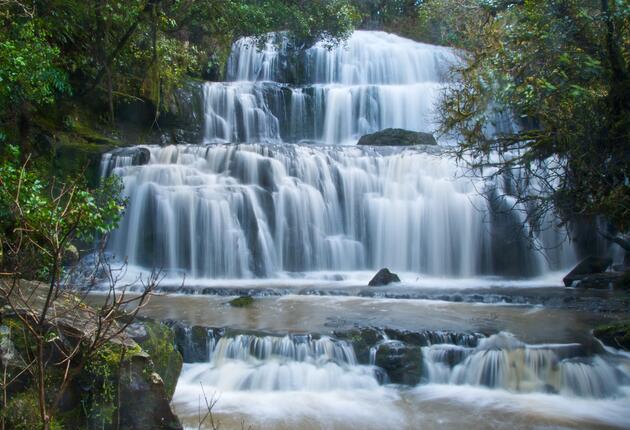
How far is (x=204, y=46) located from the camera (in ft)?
63.4

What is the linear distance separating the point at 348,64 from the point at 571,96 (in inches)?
719

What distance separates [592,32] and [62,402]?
6654 millimetres

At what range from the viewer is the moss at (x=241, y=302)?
1003cm

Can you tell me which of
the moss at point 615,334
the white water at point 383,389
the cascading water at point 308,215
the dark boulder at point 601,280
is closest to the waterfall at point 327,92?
the cascading water at point 308,215

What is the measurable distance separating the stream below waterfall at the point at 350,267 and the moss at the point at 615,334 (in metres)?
0.15

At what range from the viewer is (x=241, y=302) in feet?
33.2

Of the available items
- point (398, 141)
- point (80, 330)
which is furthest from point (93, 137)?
point (80, 330)

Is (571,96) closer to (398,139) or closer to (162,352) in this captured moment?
(162,352)

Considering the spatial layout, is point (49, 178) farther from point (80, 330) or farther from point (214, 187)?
point (80, 330)

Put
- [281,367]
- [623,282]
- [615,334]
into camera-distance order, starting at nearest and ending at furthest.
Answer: [281,367] < [615,334] < [623,282]

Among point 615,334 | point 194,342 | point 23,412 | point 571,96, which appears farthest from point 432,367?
point 23,412

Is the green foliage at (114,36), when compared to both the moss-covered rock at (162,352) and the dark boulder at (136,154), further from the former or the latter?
the moss-covered rock at (162,352)

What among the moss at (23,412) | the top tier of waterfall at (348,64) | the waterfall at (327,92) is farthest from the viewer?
the top tier of waterfall at (348,64)

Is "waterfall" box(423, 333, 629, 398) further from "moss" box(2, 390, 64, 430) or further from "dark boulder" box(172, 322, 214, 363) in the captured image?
"moss" box(2, 390, 64, 430)
